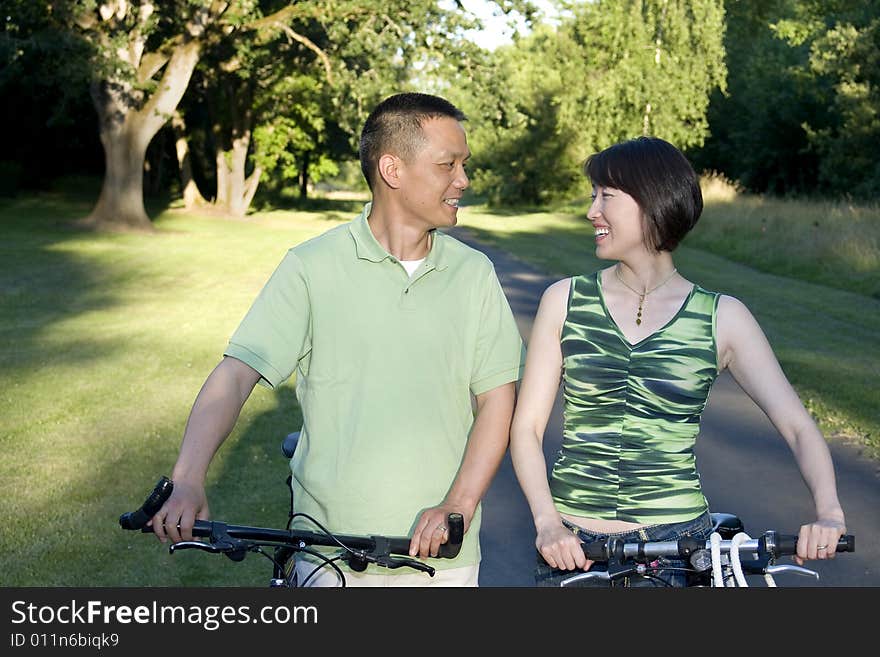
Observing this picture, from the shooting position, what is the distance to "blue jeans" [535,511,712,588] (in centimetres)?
287

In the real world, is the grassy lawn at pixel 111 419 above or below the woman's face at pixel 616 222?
below

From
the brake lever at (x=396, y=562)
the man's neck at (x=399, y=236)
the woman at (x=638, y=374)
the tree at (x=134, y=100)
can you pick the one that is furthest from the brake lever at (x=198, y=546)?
the tree at (x=134, y=100)

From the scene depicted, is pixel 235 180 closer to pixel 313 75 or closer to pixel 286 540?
pixel 313 75

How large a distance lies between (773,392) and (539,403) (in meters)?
0.57

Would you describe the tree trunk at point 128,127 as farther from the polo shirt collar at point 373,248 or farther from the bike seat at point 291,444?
the polo shirt collar at point 373,248

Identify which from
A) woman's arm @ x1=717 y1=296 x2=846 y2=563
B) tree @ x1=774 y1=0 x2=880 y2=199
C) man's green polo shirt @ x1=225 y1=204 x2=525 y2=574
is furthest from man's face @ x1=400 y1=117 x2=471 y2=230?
tree @ x1=774 y1=0 x2=880 y2=199

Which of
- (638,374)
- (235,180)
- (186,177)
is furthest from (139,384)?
(186,177)

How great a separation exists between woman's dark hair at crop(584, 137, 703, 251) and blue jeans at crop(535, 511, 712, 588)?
28.3 inches

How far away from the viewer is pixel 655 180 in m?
3.18

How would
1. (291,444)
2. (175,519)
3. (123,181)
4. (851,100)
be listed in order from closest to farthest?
1. (175,519)
2. (291,444)
3. (123,181)
4. (851,100)

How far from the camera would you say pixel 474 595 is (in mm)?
2352

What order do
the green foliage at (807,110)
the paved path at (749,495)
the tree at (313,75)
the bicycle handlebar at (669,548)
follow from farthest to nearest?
the green foliage at (807,110) → the tree at (313,75) → the paved path at (749,495) → the bicycle handlebar at (669,548)

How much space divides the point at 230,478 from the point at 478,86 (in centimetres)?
2907

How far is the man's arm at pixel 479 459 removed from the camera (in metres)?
2.96
